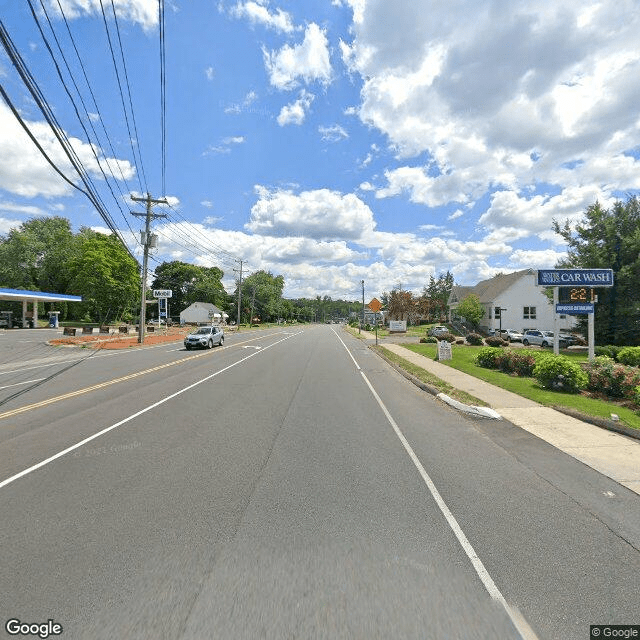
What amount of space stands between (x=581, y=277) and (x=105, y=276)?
58.0 meters

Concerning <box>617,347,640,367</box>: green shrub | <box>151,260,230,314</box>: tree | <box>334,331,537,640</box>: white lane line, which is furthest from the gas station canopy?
<box>617,347,640,367</box>: green shrub

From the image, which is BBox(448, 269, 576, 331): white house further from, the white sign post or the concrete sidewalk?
the concrete sidewalk

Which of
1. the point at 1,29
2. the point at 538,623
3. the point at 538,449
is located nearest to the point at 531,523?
the point at 538,623

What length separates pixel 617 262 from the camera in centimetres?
2830

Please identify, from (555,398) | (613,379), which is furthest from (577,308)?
(555,398)

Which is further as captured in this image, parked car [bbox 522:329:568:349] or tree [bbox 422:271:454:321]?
tree [bbox 422:271:454:321]

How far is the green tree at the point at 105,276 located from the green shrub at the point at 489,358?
167ft

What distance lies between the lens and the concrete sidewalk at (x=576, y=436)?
5992 millimetres

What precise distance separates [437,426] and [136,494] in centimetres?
589

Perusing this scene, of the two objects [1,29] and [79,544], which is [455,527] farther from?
[1,29]

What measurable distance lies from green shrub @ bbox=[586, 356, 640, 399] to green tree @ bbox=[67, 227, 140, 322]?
5628cm

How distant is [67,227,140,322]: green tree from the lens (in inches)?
2279

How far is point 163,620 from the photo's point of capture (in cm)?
278

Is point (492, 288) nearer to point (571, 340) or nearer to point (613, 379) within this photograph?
point (571, 340)
